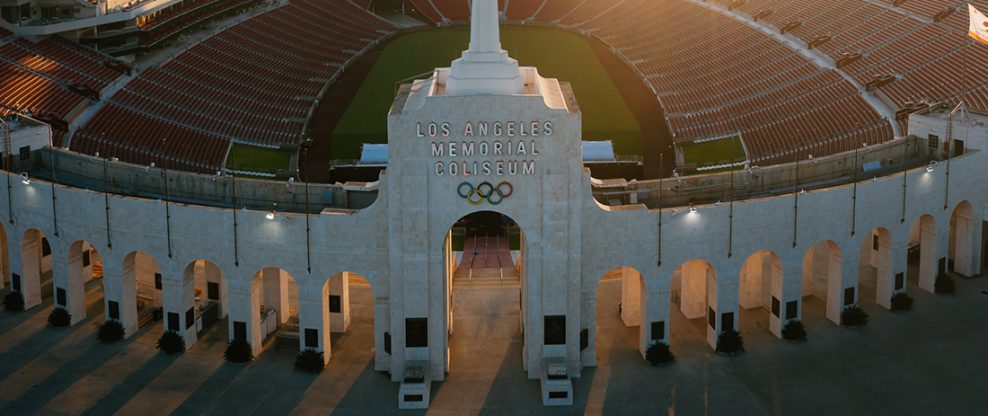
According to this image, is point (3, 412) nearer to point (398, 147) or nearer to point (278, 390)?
point (278, 390)

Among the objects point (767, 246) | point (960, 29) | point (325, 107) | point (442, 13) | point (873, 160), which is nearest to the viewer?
point (767, 246)

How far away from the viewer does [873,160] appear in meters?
72.1

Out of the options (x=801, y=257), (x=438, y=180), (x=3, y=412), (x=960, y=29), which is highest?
(x=960, y=29)

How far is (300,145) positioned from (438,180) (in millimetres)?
51791

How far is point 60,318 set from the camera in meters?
67.6

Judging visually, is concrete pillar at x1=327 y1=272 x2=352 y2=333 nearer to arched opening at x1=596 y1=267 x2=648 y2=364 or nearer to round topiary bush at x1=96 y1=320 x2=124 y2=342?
round topiary bush at x1=96 y1=320 x2=124 y2=342

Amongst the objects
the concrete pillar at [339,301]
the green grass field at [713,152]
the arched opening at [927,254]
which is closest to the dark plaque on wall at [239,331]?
the concrete pillar at [339,301]

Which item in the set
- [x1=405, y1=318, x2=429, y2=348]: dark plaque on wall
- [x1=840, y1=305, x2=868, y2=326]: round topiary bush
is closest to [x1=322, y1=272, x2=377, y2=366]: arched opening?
[x1=405, y1=318, x2=429, y2=348]: dark plaque on wall

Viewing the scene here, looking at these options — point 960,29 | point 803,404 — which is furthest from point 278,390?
point 960,29

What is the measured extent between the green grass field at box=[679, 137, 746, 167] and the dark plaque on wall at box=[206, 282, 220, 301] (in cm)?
4663

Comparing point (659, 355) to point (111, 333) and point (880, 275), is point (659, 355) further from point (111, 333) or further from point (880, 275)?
point (111, 333)

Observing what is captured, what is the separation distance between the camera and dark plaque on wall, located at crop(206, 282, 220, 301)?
69.4 metres

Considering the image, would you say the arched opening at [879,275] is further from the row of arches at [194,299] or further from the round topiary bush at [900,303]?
the row of arches at [194,299]

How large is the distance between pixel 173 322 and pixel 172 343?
1.15 metres
